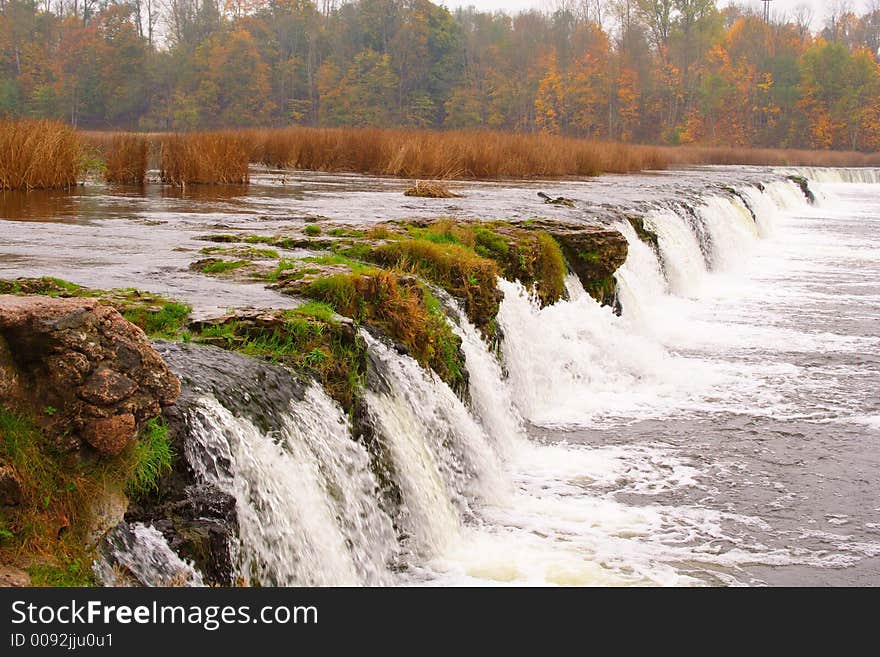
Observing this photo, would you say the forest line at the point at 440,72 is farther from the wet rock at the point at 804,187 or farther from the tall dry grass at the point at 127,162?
the tall dry grass at the point at 127,162

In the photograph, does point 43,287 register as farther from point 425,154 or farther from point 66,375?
point 425,154

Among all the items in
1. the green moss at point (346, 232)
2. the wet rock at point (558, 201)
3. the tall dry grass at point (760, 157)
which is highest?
the tall dry grass at point (760, 157)

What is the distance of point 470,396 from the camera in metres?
8.66

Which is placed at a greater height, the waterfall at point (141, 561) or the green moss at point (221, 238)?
the green moss at point (221, 238)

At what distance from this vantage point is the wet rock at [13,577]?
3.68m

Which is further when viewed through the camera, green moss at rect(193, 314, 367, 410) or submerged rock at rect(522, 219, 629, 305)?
submerged rock at rect(522, 219, 629, 305)

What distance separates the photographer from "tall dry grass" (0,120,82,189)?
16.9 m

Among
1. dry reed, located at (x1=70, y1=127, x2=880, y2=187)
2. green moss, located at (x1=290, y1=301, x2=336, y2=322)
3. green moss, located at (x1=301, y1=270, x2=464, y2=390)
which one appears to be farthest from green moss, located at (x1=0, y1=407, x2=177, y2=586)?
dry reed, located at (x1=70, y1=127, x2=880, y2=187)

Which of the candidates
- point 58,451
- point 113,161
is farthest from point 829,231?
point 58,451

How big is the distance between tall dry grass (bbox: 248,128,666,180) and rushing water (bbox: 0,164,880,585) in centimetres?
1138

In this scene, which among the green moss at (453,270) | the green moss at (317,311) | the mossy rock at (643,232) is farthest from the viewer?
the mossy rock at (643,232)

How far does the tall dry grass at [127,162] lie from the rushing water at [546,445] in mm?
5152

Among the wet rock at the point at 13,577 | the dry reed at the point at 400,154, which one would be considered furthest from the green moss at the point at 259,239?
the dry reed at the point at 400,154

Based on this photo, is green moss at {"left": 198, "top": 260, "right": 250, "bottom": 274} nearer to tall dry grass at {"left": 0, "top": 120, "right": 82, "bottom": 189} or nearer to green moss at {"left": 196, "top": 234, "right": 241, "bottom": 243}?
green moss at {"left": 196, "top": 234, "right": 241, "bottom": 243}
